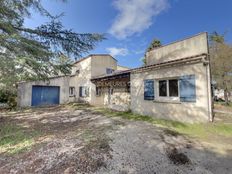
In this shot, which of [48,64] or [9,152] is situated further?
[48,64]

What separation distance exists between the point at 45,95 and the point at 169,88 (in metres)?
15.7

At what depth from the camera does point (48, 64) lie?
21.1ft

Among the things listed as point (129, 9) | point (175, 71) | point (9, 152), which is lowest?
point (9, 152)

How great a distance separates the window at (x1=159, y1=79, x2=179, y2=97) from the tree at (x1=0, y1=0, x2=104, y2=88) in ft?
14.8

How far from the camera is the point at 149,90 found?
30.1 feet

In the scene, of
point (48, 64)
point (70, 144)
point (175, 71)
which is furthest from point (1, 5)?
point (175, 71)

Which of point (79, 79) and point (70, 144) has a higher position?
point (79, 79)

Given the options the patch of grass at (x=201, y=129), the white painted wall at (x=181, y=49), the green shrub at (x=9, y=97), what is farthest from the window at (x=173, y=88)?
the green shrub at (x=9, y=97)

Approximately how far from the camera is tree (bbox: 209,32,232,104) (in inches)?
711

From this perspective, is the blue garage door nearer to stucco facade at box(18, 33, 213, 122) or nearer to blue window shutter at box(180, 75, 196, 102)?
stucco facade at box(18, 33, 213, 122)

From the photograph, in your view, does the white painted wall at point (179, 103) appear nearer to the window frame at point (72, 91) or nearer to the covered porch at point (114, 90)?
the covered porch at point (114, 90)

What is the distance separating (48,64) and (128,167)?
540 centimetres

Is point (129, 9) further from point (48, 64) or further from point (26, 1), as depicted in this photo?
point (48, 64)

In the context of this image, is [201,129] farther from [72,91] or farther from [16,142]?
[72,91]
